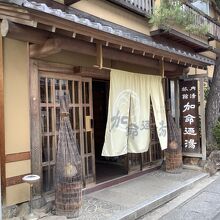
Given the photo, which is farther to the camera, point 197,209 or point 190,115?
point 190,115

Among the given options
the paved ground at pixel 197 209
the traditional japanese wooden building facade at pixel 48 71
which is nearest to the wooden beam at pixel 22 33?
the traditional japanese wooden building facade at pixel 48 71

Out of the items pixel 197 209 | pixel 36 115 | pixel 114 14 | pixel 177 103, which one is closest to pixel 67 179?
pixel 36 115

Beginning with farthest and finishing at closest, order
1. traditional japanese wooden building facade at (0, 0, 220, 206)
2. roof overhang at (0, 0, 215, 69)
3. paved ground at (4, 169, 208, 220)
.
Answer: paved ground at (4, 169, 208, 220), traditional japanese wooden building facade at (0, 0, 220, 206), roof overhang at (0, 0, 215, 69)

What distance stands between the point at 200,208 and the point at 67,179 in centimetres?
298

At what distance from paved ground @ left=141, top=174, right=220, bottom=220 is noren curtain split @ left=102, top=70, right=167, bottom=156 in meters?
1.63

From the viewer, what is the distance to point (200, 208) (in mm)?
6750

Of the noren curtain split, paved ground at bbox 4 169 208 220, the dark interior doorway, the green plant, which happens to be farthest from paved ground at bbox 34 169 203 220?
the green plant

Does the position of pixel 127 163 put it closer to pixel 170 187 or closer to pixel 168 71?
pixel 170 187

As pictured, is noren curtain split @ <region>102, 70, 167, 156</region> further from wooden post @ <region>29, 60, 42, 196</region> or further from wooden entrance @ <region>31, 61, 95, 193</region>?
wooden post @ <region>29, 60, 42, 196</region>

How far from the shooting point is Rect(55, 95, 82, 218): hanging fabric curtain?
5.80 metres

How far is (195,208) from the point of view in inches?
266

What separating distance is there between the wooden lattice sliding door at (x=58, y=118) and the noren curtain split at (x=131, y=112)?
1.65ft

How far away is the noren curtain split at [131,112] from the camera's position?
23.9 ft

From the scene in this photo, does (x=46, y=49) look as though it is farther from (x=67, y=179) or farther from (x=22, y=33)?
(x=67, y=179)
